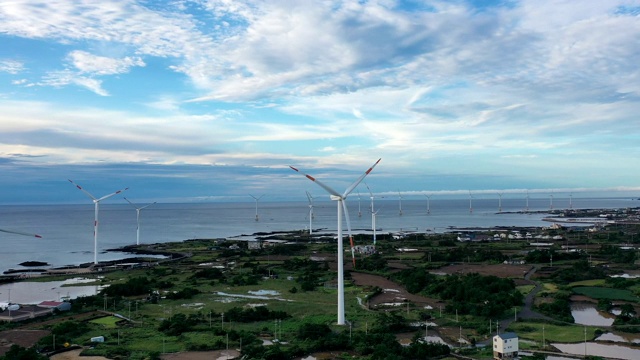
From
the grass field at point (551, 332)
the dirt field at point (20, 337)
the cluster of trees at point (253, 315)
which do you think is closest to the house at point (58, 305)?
the dirt field at point (20, 337)

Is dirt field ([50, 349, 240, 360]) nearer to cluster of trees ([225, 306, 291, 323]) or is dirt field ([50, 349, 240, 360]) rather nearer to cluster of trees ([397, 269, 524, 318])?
cluster of trees ([225, 306, 291, 323])

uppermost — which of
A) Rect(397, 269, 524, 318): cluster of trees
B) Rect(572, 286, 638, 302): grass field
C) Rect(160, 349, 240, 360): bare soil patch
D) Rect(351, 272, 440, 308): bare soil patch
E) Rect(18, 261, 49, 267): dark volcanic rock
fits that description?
Rect(397, 269, 524, 318): cluster of trees

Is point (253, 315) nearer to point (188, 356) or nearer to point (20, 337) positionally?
point (188, 356)

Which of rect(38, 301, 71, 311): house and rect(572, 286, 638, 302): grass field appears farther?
rect(572, 286, 638, 302): grass field

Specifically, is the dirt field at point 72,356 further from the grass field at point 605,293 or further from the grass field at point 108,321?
the grass field at point 605,293

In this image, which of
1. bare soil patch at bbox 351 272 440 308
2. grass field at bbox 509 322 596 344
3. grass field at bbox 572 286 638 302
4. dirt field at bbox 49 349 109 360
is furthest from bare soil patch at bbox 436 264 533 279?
dirt field at bbox 49 349 109 360
